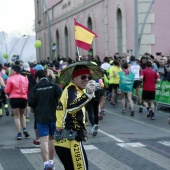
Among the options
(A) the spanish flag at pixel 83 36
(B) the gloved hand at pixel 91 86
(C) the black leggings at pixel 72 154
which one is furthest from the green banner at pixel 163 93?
(B) the gloved hand at pixel 91 86

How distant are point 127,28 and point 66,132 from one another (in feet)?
79.9

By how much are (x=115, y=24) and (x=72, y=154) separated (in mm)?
26328

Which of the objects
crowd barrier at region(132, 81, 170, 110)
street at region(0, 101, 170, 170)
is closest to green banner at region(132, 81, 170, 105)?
crowd barrier at region(132, 81, 170, 110)

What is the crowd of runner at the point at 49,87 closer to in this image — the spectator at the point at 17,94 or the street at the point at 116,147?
the spectator at the point at 17,94

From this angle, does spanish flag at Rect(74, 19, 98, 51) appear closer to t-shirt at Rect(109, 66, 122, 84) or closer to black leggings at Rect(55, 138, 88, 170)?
black leggings at Rect(55, 138, 88, 170)

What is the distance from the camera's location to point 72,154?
5770 mm

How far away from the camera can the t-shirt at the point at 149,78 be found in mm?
15812

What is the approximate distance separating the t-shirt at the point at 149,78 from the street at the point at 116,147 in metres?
0.99

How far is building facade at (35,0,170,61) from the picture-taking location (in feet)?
92.8

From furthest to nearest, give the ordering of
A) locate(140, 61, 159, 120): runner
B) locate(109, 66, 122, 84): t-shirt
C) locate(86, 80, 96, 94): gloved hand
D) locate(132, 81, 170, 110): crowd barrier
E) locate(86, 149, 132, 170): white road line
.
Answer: locate(109, 66, 122, 84): t-shirt
locate(132, 81, 170, 110): crowd barrier
locate(140, 61, 159, 120): runner
locate(86, 149, 132, 170): white road line
locate(86, 80, 96, 94): gloved hand

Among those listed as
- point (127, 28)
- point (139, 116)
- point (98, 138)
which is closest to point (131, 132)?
point (98, 138)

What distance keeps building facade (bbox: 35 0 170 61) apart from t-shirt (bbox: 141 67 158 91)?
747 centimetres

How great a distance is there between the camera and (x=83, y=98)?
5762mm

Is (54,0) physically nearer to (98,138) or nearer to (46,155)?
(98,138)
